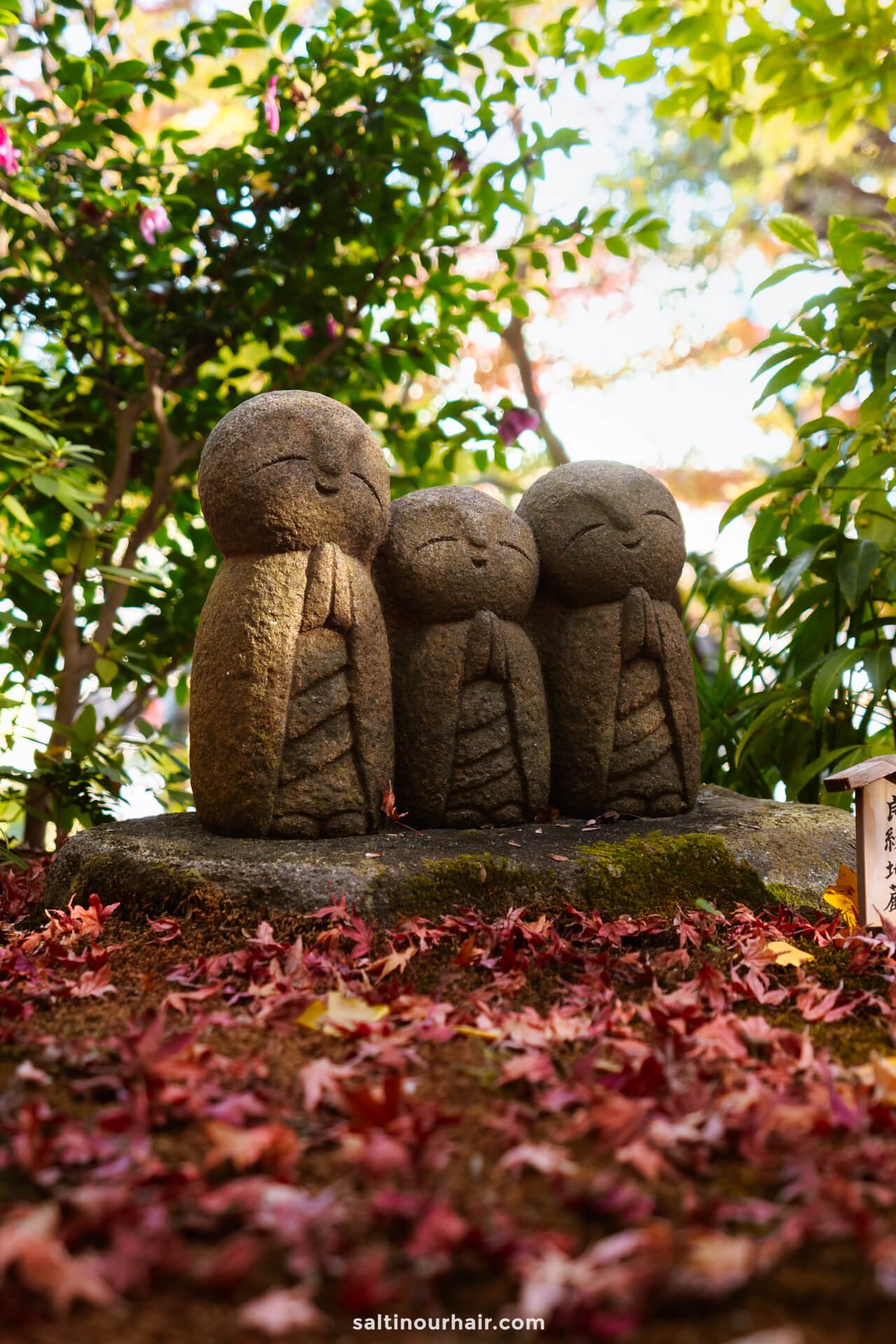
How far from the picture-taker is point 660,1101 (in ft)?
5.00

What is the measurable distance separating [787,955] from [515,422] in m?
2.71

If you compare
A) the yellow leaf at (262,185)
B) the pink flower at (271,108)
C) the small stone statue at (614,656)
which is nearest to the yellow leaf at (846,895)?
the small stone statue at (614,656)

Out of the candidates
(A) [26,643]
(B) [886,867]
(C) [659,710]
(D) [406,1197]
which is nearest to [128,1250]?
(D) [406,1197]

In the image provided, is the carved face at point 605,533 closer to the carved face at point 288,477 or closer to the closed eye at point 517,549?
the closed eye at point 517,549

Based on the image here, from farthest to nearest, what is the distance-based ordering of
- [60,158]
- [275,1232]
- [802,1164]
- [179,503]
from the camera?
[179,503] < [60,158] < [802,1164] < [275,1232]

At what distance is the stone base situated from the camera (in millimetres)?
2518

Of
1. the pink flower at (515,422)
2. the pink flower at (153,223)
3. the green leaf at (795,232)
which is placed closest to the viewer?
the green leaf at (795,232)

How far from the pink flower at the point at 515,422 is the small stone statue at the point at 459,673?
133 cm

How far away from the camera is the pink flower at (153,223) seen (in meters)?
3.93

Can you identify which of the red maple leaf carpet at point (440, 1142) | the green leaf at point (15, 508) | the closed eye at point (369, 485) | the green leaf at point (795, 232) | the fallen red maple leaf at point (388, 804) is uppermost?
the green leaf at point (795, 232)

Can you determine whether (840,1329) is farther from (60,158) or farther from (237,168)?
(60,158)

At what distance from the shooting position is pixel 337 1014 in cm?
188

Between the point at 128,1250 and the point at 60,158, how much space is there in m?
4.15

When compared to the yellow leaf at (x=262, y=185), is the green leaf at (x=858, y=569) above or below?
below
